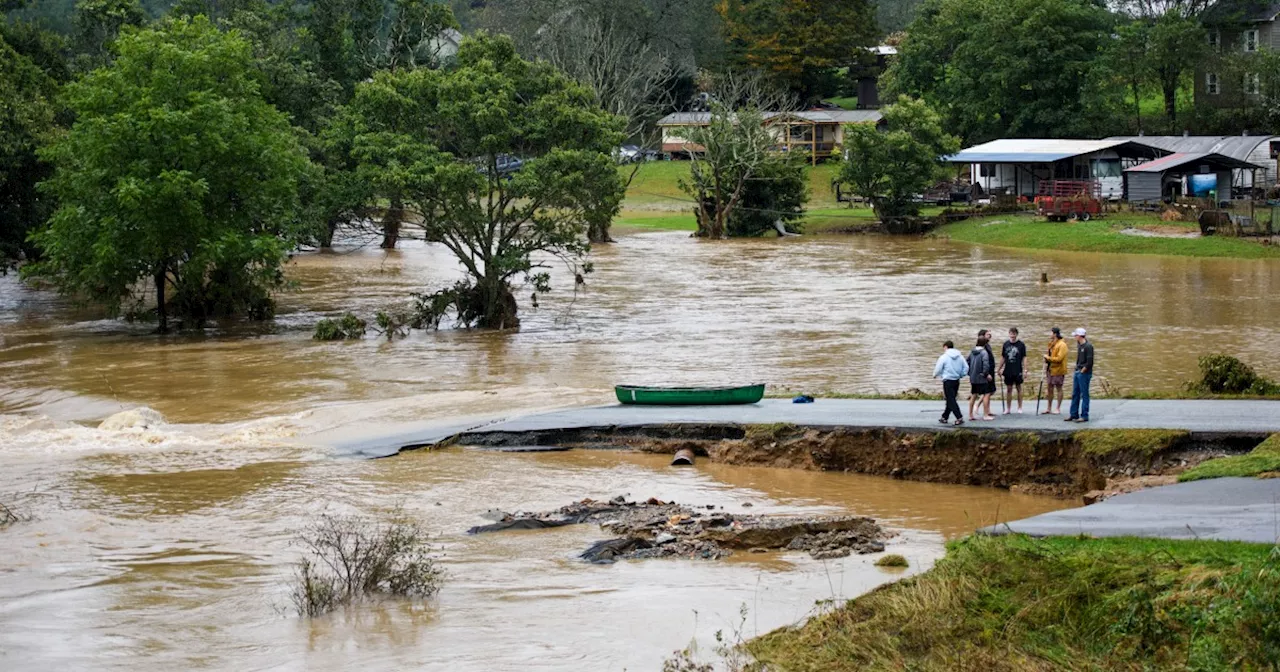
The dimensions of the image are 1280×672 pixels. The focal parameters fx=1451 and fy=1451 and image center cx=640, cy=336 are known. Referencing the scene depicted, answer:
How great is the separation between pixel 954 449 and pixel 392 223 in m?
41.8

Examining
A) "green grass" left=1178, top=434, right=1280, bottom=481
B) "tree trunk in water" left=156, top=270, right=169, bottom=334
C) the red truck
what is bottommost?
"green grass" left=1178, top=434, right=1280, bottom=481

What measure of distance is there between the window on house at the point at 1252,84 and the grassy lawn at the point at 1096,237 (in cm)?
1624

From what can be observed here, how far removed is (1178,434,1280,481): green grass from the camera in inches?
728

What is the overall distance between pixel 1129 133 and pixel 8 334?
60.2 metres

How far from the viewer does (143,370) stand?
37094mm

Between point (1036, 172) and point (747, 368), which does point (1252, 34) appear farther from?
point (747, 368)

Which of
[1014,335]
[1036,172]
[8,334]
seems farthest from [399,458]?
[1036,172]

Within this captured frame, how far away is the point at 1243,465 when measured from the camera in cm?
1884

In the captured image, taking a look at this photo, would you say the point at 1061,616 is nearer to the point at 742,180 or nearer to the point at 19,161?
the point at 19,161

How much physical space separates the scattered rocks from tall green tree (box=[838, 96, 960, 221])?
56.0 metres

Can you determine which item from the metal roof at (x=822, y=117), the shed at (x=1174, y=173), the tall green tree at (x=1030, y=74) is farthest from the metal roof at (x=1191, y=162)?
the metal roof at (x=822, y=117)

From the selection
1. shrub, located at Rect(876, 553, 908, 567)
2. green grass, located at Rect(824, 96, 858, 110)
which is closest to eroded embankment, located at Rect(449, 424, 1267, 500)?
shrub, located at Rect(876, 553, 908, 567)

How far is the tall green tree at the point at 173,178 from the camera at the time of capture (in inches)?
1626

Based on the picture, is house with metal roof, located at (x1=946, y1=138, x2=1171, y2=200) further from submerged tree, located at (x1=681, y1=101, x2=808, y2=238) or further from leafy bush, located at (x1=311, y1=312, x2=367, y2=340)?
leafy bush, located at (x1=311, y1=312, x2=367, y2=340)
